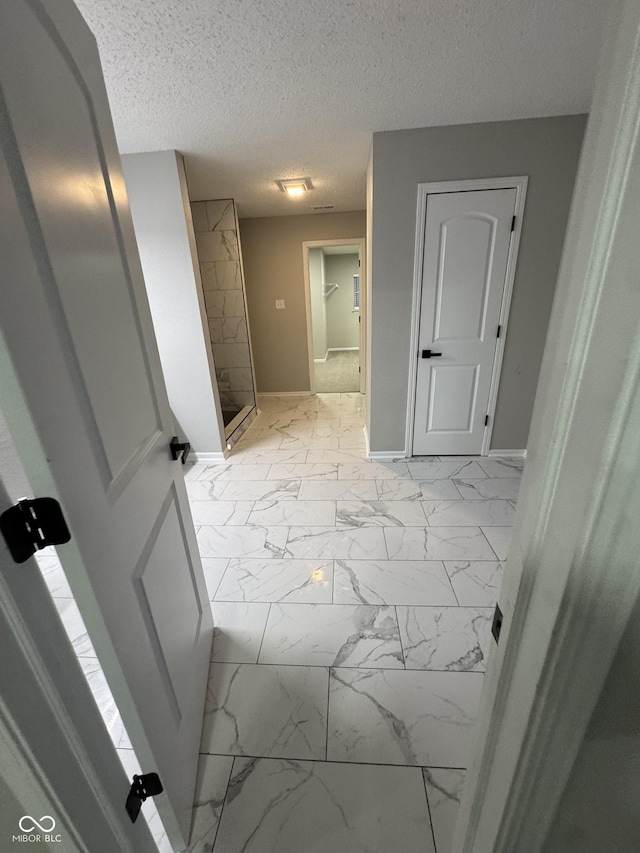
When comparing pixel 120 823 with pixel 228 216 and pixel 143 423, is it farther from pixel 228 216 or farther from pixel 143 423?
pixel 228 216

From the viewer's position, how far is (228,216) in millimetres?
3779

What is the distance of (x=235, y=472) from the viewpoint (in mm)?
3211

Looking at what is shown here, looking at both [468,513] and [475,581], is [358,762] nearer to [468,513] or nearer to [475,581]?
[475,581]

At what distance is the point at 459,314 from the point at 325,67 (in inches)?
69.3

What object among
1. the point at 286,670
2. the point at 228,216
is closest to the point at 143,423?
the point at 286,670

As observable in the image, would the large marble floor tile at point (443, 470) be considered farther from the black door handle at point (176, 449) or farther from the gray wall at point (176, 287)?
the black door handle at point (176, 449)

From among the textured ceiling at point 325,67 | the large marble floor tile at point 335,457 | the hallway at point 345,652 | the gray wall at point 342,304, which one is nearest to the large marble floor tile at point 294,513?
the hallway at point 345,652

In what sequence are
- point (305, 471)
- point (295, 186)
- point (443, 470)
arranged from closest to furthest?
1. point (443, 470)
2. point (305, 471)
3. point (295, 186)

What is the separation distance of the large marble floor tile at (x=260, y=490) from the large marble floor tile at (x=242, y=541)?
374 mm

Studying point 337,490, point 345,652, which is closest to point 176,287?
point 337,490

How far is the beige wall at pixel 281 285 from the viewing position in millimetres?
4578

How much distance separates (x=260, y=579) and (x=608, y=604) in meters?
1.81

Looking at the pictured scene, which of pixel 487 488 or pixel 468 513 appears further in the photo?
pixel 487 488

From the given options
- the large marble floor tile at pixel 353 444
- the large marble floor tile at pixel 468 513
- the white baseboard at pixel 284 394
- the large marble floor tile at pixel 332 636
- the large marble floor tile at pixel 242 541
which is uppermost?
the white baseboard at pixel 284 394
